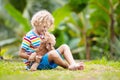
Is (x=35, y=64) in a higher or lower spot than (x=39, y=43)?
lower

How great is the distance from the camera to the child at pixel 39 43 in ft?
19.8

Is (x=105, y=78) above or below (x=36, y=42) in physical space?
below

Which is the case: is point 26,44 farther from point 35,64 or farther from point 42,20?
point 42,20

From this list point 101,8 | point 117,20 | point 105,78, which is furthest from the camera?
point 117,20

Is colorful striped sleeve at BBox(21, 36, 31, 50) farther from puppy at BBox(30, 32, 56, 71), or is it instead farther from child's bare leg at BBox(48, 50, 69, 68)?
child's bare leg at BBox(48, 50, 69, 68)

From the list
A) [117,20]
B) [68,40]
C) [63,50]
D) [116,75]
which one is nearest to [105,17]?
[117,20]

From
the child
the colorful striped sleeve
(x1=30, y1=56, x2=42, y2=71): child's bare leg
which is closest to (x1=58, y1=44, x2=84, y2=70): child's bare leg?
the child

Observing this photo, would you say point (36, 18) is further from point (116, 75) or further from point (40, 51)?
point (116, 75)

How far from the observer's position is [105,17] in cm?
1277

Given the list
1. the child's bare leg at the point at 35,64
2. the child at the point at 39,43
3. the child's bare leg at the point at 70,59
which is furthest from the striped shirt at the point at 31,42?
the child's bare leg at the point at 70,59

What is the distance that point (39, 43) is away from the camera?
609cm

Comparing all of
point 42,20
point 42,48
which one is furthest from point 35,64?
point 42,20

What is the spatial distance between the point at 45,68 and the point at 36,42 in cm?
42

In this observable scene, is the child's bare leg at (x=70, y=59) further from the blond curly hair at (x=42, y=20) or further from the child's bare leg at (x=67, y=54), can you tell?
the blond curly hair at (x=42, y=20)
